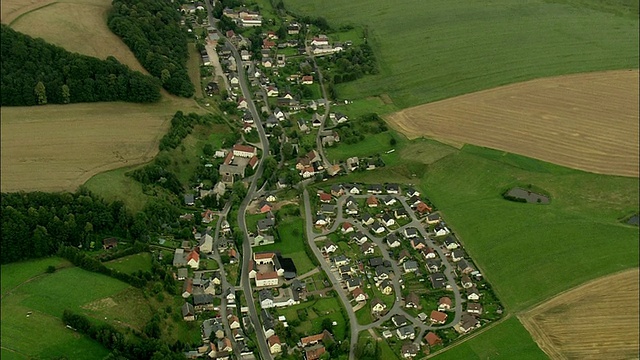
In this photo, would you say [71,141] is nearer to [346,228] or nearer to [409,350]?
[346,228]

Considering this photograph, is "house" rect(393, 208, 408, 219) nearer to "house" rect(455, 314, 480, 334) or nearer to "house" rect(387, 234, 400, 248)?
"house" rect(387, 234, 400, 248)

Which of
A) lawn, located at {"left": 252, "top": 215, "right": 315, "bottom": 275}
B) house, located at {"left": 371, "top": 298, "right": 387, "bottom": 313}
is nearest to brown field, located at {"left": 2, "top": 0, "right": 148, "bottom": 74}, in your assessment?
lawn, located at {"left": 252, "top": 215, "right": 315, "bottom": 275}

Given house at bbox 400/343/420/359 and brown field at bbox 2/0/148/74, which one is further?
brown field at bbox 2/0/148/74

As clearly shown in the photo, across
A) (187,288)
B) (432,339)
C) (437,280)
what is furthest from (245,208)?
(432,339)

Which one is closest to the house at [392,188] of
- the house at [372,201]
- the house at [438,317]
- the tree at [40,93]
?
the house at [372,201]

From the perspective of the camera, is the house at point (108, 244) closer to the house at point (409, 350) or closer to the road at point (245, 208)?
the road at point (245, 208)

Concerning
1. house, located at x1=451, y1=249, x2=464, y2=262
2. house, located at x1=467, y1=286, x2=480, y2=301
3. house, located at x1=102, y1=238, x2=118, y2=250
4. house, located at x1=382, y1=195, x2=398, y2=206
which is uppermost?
house, located at x1=102, y1=238, x2=118, y2=250

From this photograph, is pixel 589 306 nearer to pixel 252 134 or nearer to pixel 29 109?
pixel 252 134

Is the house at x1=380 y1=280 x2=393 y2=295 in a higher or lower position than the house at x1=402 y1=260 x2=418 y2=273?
lower
